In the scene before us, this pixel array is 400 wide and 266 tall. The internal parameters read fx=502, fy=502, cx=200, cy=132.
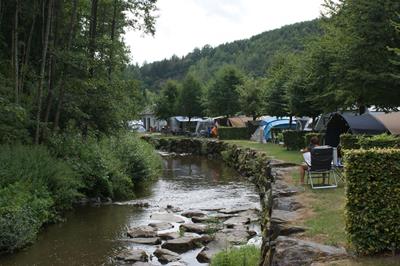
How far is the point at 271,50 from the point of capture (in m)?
91.9

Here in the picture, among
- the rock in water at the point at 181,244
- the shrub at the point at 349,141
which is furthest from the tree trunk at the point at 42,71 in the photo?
the shrub at the point at 349,141

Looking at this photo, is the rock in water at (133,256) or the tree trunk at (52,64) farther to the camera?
the tree trunk at (52,64)

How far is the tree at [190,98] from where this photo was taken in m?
56.1

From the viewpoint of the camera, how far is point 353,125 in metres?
18.2

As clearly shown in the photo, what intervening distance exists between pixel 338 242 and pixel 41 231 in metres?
7.79

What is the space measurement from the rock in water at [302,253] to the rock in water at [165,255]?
11.3ft

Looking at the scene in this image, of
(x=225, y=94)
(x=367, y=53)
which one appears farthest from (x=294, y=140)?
(x=225, y=94)

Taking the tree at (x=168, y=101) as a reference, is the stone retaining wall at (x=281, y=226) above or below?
below

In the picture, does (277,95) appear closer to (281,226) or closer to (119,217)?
(119,217)

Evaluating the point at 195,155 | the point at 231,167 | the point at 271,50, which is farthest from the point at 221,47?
the point at 231,167

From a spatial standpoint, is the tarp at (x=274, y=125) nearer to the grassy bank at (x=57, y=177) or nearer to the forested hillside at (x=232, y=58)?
the grassy bank at (x=57, y=177)

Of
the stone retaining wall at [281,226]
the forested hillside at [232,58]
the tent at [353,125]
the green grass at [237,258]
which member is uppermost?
the forested hillside at [232,58]

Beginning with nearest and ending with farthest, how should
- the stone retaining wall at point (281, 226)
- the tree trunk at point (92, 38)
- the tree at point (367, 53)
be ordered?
1. the stone retaining wall at point (281, 226)
2. the tree at point (367, 53)
3. the tree trunk at point (92, 38)

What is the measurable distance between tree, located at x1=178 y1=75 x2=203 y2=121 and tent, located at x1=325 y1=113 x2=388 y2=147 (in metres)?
35.6
